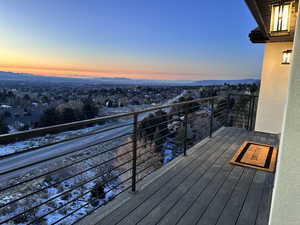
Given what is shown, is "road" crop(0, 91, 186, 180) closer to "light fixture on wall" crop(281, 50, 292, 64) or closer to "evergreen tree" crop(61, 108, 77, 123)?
"evergreen tree" crop(61, 108, 77, 123)

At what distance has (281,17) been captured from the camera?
2348 millimetres

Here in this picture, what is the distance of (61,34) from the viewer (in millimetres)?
11281

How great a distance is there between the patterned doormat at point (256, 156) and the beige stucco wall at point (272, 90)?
1333 millimetres

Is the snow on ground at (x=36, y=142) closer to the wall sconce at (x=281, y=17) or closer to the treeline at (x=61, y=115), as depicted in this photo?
the wall sconce at (x=281, y=17)

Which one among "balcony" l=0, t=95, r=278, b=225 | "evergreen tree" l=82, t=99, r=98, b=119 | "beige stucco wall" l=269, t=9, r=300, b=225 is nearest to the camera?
"beige stucco wall" l=269, t=9, r=300, b=225

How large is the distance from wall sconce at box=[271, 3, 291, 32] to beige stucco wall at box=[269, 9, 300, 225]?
6.40 feet

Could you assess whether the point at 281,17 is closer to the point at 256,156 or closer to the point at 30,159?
the point at 256,156

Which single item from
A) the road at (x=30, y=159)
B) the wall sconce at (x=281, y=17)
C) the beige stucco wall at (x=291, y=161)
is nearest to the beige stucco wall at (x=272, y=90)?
the wall sconce at (x=281, y=17)

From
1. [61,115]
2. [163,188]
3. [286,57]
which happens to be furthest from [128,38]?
[163,188]

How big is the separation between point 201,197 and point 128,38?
11.7 meters

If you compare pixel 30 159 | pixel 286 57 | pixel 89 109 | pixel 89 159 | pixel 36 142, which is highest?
pixel 286 57

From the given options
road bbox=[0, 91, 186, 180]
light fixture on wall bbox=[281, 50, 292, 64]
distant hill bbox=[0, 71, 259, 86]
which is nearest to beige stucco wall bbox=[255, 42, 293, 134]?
light fixture on wall bbox=[281, 50, 292, 64]

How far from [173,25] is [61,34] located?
6435 millimetres

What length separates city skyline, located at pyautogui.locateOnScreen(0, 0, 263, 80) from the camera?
30.7 feet
